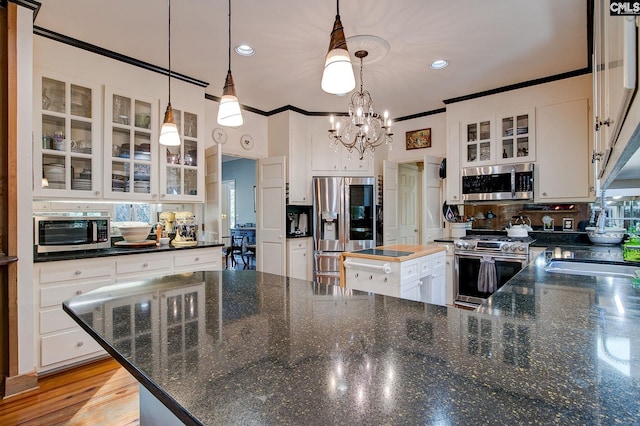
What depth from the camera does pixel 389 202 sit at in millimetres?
4621

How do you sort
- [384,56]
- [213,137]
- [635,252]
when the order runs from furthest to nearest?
1. [213,137]
2. [384,56]
3. [635,252]

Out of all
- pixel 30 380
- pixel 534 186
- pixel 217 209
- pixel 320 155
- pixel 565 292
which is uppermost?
pixel 320 155

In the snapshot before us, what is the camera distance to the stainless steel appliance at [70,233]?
252 cm

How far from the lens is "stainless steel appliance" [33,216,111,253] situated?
2.52 m

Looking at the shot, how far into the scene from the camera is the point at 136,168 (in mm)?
3100

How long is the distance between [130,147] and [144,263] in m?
1.11

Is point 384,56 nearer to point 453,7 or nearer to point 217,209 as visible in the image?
point 453,7

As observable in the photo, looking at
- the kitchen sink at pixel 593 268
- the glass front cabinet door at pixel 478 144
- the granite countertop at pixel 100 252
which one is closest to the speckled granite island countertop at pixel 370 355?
the kitchen sink at pixel 593 268

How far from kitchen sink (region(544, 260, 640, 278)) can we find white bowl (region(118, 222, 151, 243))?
10.6ft

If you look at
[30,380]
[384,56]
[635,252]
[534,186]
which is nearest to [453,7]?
[384,56]

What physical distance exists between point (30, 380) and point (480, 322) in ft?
9.33

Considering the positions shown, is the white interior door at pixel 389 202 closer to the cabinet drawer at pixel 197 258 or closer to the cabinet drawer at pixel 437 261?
the cabinet drawer at pixel 437 261

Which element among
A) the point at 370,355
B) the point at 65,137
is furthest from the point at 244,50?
the point at 370,355

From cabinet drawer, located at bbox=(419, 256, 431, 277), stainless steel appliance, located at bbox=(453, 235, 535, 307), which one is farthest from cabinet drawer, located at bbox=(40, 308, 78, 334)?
stainless steel appliance, located at bbox=(453, 235, 535, 307)
